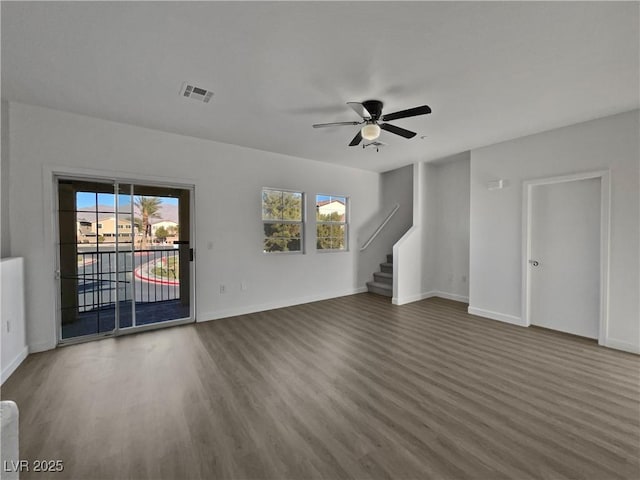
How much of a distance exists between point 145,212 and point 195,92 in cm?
210

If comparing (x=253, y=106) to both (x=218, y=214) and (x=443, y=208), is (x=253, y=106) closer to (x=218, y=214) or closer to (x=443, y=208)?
(x=218, y=214)

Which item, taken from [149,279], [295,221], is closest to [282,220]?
[295,221]

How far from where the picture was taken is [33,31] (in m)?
1.92

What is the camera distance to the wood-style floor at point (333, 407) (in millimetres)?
1618

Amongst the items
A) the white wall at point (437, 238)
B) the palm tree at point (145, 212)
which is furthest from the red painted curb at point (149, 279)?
the white wall at point (437, 238)

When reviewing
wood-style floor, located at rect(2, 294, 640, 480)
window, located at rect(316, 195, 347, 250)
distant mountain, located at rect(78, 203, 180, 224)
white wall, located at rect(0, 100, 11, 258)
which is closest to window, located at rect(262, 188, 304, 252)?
window, located at rect(316, 195, 347, 250)

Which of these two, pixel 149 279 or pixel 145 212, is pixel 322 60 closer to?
pixel 145 212

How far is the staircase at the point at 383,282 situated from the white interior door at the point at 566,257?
8.30 ft

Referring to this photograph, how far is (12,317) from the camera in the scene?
2729 mm

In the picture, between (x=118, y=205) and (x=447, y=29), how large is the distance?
165 inches

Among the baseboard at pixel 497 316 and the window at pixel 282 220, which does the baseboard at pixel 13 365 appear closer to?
the window at pixel 282 220

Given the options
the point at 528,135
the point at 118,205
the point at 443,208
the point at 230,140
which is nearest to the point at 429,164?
the point at 443,208

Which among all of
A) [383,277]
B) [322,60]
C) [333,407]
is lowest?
[333,407]

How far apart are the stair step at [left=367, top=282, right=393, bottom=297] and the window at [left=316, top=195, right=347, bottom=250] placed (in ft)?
3.59
